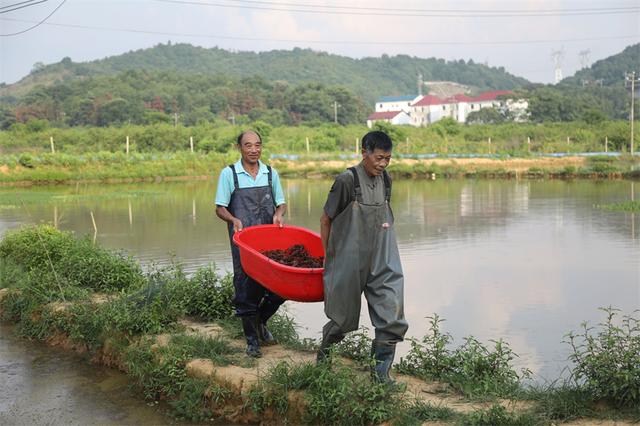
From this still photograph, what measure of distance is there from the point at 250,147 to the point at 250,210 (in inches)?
Answer: 15.6

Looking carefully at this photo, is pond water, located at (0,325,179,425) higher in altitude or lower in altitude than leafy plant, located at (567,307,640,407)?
lower

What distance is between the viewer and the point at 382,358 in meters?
3.69

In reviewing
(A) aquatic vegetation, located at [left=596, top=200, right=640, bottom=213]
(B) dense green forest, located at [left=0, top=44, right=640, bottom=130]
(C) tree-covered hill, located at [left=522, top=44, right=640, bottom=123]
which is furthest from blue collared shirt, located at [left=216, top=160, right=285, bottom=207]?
(C) tree-covered hill, located at [left=522, top=44, right=640, bottom=123]

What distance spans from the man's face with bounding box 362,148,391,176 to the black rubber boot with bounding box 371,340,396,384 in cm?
87

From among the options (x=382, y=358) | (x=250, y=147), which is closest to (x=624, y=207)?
(x=250, y=147)

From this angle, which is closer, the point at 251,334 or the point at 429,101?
the point at 251,334

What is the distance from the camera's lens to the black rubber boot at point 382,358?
364cm

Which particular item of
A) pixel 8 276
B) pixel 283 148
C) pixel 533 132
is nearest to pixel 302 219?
pixel 8 276

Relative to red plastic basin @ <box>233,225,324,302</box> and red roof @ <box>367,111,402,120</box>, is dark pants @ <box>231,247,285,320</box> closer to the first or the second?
red plastic basin @ <box>233,225,324,302</box>

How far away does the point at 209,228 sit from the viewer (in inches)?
531

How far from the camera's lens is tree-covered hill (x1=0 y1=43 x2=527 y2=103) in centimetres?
10156

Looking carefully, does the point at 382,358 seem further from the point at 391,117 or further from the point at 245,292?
the point at 391,117

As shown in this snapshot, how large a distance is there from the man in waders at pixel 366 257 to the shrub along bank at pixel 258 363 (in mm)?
256

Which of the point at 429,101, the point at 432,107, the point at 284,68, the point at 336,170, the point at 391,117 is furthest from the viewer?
the point at 284,68
